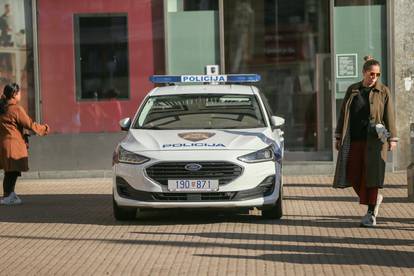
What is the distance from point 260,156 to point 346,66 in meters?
5.92

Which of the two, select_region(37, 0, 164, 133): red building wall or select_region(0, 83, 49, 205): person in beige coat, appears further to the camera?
select_region(37, 0, 164, 133): red building wall

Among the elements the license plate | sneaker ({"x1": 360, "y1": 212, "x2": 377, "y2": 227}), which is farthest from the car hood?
sneaker ({"x1": 360, "y1": 212, "x2": 377, "y2": 227})

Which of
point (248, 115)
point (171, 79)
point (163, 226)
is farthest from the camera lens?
point (171, 79)

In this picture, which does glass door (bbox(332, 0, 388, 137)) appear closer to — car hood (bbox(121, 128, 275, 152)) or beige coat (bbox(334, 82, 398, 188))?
car hood (bbox(121, 128, 275, 152))

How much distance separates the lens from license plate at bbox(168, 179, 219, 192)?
31.8 ft

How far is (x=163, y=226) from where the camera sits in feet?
32.6

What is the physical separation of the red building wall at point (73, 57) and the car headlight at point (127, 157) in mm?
5612

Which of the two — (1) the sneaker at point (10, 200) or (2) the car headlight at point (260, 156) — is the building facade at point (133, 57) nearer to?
(1) the sneaker at point (10, 200)

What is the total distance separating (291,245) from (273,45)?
294 inches

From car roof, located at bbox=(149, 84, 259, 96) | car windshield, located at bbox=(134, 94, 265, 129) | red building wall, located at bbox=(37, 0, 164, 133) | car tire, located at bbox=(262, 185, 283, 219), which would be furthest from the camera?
red building wall, located at bbox=(37, 0, 164, 133)

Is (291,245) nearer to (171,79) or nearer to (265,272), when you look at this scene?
(265,272)

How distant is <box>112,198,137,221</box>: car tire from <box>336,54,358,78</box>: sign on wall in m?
6.28

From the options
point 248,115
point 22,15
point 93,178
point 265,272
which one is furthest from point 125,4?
point 265,272

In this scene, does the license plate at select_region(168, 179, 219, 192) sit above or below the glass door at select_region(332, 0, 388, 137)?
below
